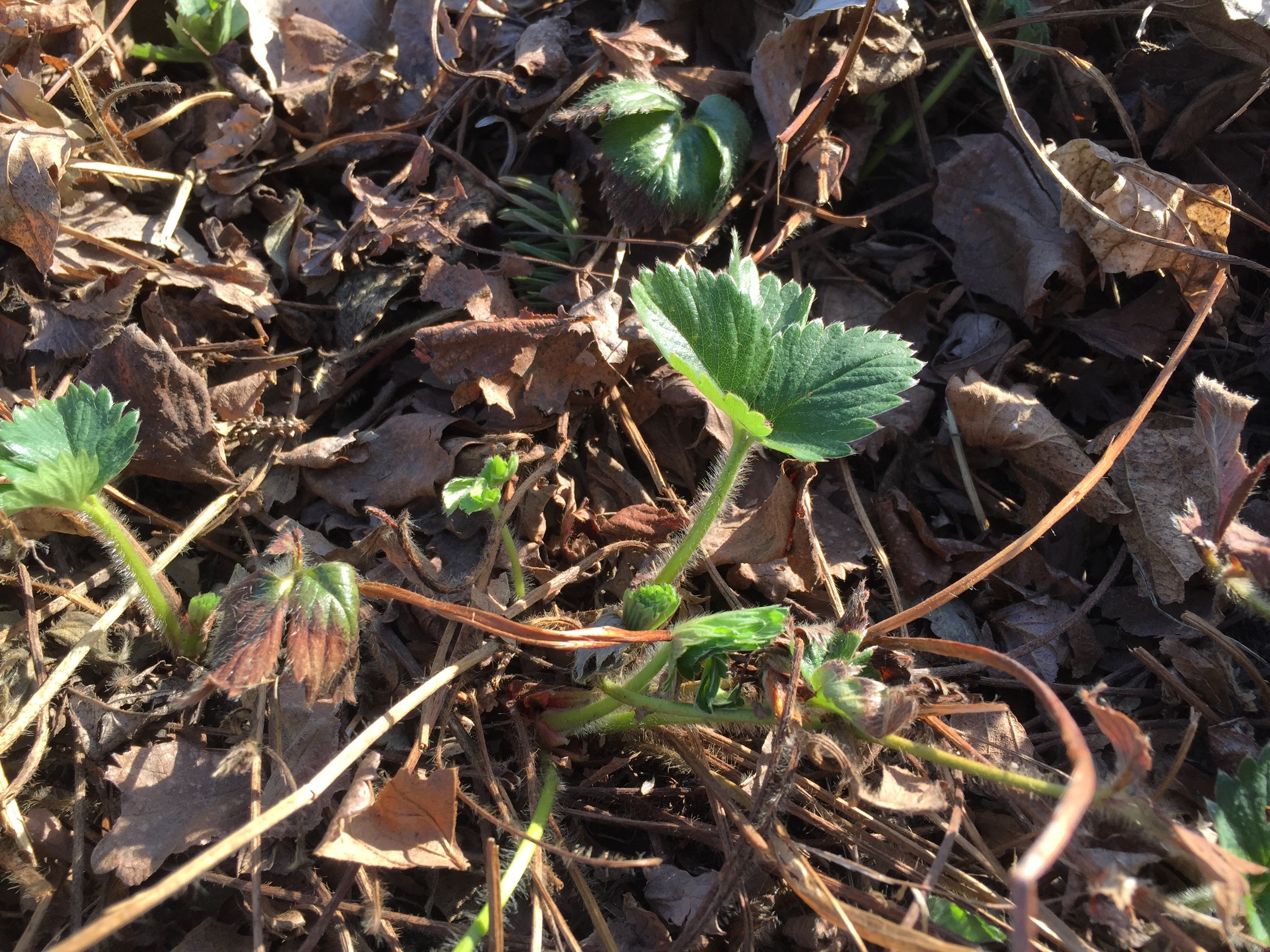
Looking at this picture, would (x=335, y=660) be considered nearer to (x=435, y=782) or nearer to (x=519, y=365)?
(x=435, y=782)

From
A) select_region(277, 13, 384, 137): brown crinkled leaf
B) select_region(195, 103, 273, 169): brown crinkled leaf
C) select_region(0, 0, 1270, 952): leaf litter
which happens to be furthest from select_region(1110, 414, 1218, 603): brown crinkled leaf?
select_region(195, 103, 273, 169): brown crinkled leaf

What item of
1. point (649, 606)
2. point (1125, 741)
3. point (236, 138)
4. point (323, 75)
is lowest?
point (649, 606)

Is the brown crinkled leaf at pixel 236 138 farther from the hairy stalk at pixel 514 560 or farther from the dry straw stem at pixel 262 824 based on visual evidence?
the dry straw stem at pixel 262 824

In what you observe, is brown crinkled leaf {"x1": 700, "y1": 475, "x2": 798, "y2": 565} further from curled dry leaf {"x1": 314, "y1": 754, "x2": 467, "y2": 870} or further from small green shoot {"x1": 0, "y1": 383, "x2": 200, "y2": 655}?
small green shoot {"x1": 0, "y1": 383, "x2": 200, "y2": 655}

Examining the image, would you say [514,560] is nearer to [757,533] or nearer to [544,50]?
[757,533]

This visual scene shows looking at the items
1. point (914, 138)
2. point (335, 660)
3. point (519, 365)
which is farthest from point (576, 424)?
point (914, 138)

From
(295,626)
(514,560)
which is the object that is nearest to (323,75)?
(514,560)

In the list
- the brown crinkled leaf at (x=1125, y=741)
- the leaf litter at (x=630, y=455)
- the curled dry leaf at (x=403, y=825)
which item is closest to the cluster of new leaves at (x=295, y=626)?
the leaf litter at (x=630, y=455)
